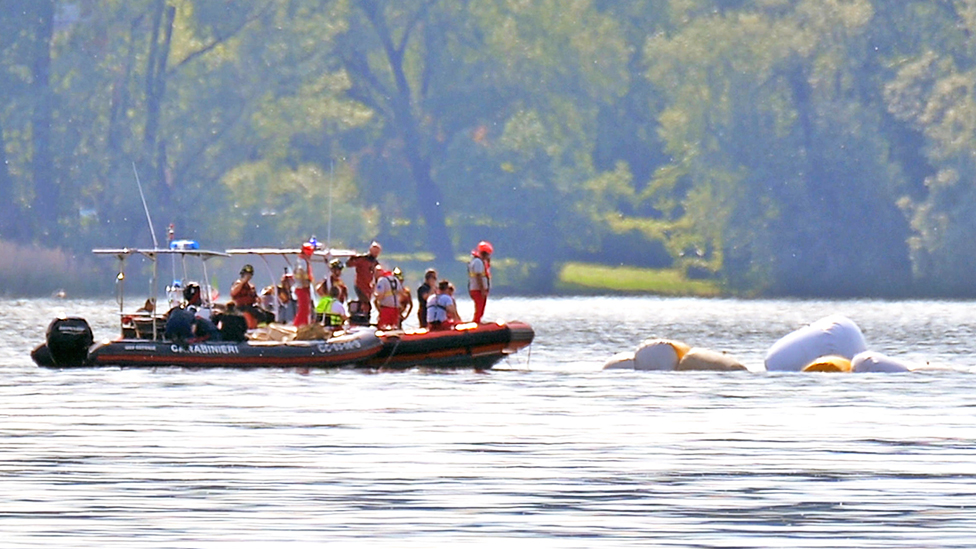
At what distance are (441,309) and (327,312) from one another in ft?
5.83

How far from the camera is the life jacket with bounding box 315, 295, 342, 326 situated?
37375 mm

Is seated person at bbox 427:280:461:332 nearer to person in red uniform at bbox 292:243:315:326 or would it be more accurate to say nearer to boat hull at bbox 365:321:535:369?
boat hull at bbox 365:321:535:369

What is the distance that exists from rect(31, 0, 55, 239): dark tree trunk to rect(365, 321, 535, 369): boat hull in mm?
66102

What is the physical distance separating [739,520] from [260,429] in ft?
31.0

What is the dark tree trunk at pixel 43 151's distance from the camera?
102 metres

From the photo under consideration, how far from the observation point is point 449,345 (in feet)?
121

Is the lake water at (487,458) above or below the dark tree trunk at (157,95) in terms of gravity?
below

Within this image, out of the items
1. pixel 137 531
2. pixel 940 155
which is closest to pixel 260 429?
pixel 137 531

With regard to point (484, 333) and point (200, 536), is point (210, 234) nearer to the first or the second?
point (484, 333)

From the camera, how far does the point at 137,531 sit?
18.7m

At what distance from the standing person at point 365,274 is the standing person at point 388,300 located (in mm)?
184

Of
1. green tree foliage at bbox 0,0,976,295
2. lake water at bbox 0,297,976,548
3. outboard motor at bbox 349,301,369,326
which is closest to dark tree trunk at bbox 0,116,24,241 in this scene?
green tree foliage at bbox 0,0,976,295

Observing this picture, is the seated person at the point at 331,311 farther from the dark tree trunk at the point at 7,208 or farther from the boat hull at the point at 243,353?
the dark tree trunk at the point at 7,208

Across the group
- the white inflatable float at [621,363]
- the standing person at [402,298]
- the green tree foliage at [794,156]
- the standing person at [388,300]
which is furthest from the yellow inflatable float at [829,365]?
the green tree foliage at [794,156]
